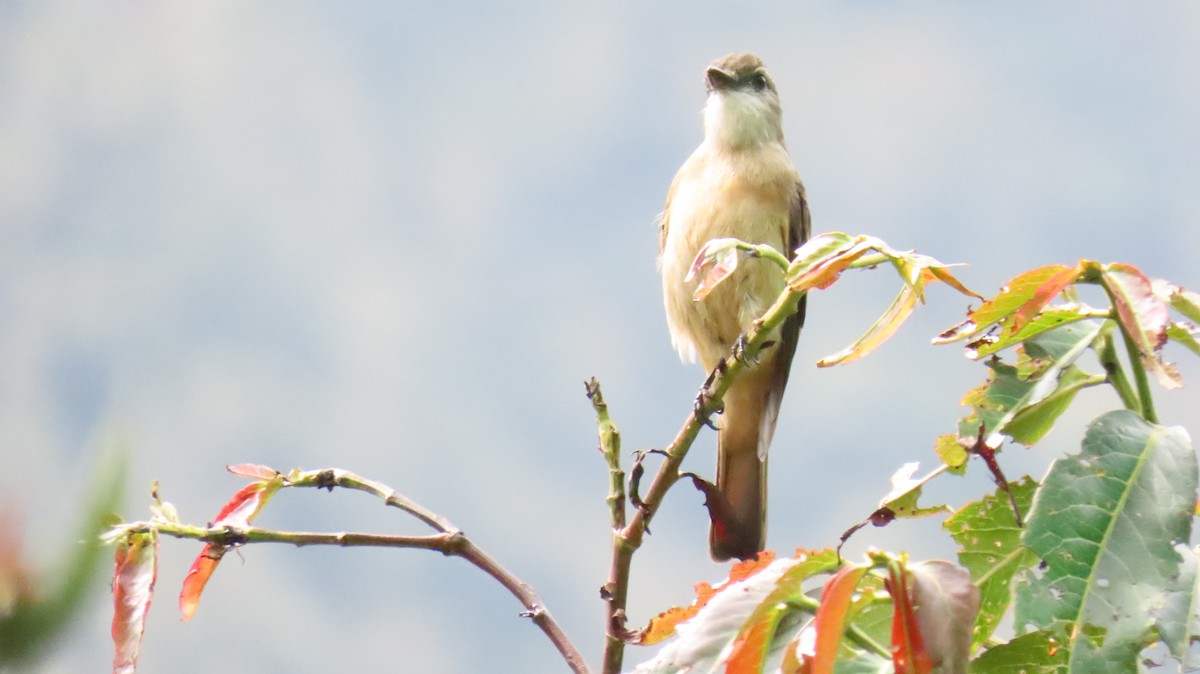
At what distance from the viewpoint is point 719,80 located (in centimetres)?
286

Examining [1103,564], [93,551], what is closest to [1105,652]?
[1103,564]

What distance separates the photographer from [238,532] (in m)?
1.02

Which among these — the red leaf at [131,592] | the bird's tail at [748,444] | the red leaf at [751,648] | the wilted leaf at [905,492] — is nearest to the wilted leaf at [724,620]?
the red leaf at [751,648]

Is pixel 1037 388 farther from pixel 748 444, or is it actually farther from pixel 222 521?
pixel 748 444

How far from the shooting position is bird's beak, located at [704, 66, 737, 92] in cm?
284

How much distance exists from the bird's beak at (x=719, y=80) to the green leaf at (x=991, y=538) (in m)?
2.05

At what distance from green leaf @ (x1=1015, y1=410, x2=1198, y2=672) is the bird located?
61.3 inches

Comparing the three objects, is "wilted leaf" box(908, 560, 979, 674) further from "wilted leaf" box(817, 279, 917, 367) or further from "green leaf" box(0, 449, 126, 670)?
"green leaf" box(0, 449, 126, 670)

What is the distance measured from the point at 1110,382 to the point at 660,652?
412 mm

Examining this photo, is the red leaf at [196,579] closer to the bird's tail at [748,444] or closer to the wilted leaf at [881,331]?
the wilted leaf at [881,331]

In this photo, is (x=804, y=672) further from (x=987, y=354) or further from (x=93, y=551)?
(x=93, y=551)

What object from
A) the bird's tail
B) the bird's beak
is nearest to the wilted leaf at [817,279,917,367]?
the bird's tail

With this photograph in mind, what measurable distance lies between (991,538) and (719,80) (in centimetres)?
210

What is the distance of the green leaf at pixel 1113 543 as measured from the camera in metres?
0.78
